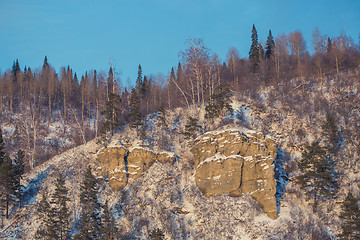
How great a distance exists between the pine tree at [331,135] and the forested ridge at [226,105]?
0.40 ft

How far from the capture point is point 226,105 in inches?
→ 1790

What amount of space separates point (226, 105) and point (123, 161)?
17.6 meters

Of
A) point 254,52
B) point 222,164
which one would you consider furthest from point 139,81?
point 222,164

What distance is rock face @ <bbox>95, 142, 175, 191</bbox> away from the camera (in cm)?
3966

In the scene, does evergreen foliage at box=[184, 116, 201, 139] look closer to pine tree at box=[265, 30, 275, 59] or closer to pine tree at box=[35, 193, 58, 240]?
pine tree at box=[35, 193, 58, 240]

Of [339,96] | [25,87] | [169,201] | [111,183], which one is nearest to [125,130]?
[111,183]

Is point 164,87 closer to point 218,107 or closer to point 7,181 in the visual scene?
point 218,107

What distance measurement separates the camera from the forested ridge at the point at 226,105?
1435 inches

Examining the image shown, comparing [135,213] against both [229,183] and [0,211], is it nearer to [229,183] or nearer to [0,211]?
[229,183]

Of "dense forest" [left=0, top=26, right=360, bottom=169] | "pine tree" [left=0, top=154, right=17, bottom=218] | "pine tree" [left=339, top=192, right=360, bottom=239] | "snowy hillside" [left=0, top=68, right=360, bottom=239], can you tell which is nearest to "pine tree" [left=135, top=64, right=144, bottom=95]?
"dense forest" [left=0, top=26, right=360, bottom=169]

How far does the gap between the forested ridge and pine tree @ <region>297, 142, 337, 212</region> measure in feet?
0.36

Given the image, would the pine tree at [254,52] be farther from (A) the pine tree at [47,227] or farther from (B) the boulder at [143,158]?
(A) the pine tree at [47,227]

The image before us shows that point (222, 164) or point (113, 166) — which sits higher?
point (113, 166)

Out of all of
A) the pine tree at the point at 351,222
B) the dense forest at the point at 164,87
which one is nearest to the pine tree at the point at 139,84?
the dense forest at the point at 164,87
